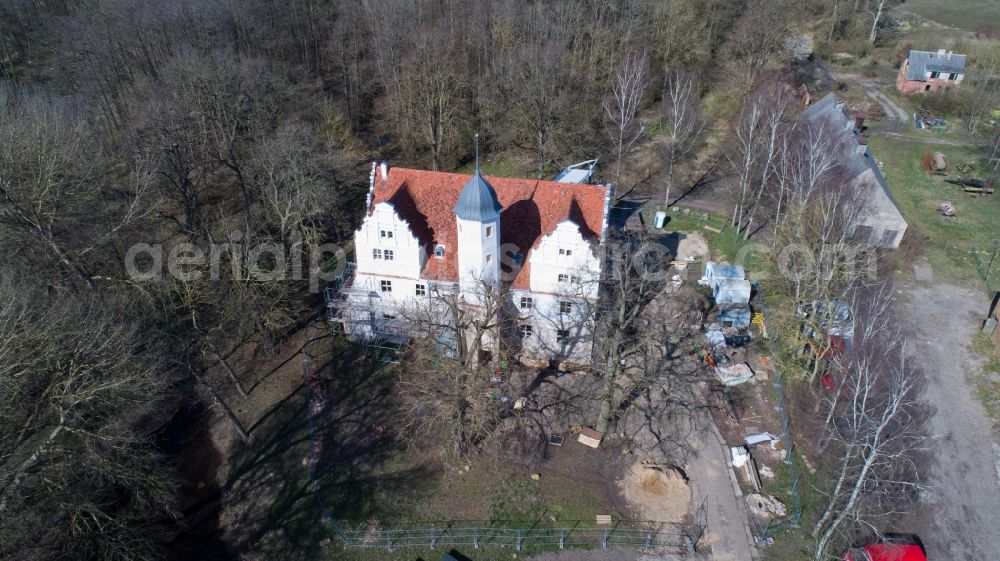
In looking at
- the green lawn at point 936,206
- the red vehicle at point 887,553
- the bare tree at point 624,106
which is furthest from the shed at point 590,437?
the green lawn at point 936,206

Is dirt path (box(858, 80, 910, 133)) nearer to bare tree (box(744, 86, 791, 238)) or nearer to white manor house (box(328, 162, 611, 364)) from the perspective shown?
bare tree (box(744, 86, 791, 238))

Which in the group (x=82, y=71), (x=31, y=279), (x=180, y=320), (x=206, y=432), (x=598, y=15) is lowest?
(x=206, y=432)

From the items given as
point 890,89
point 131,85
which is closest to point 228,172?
point 131,85

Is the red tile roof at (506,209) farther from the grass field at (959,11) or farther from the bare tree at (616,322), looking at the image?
the grass field at (959,11)

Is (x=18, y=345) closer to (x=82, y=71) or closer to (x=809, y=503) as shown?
(x=809, y=503)

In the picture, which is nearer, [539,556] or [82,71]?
[539,556]

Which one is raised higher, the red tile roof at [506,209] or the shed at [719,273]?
the red tile roof at [506,209]
